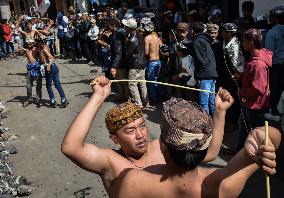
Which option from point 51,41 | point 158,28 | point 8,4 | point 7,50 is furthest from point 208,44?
point 8,4

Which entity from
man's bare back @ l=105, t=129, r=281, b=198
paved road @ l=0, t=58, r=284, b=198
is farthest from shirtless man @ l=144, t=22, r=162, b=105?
man's bare back @ l=105, t=129, r=281, b=198

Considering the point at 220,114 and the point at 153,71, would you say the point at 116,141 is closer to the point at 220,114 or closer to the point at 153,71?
the point at 220,114

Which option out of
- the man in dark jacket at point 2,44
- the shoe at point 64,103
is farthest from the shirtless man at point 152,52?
the man in dark jacket at point 2,44

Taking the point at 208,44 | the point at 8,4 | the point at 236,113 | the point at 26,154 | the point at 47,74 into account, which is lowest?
the point at 26,154

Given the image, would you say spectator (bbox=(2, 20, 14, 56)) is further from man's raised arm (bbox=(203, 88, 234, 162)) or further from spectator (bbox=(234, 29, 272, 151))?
man's raised arm (bbox=(203, 88, 234, 162))

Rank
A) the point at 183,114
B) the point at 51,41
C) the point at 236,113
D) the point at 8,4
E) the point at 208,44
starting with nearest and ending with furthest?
the point at 183,114 → the point at 208,44 → the point at 236,113 → the point at 51,41 → the point at 8,4

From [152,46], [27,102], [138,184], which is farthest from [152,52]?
[138,184]

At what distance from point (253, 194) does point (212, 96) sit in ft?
7.29

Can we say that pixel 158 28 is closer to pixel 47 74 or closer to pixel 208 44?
pixel 47 74

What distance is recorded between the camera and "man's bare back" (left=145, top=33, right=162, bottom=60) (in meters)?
8.43

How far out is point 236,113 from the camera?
7320 mm

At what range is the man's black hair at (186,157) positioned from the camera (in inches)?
79.8

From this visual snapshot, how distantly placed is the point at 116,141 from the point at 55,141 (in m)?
5.18

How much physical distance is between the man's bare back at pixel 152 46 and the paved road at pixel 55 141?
117 cm
